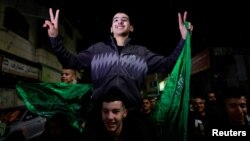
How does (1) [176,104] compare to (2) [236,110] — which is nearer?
(1) [176,104]

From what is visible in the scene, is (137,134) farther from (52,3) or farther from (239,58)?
(52,3)

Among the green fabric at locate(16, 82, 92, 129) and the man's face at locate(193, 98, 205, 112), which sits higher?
the green fabric at locate(16, 82, 92, 129)

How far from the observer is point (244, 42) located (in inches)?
374

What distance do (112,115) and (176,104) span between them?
112 centimetres

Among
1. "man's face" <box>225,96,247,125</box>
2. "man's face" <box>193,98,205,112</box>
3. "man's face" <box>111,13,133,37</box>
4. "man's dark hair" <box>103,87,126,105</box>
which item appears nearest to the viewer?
"man's dark hair" <box>103,87,126,105</box>

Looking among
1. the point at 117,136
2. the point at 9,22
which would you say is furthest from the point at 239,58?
the point at 9,22

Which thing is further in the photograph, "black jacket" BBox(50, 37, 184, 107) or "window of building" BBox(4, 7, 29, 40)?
"window of building" BBox(4, 7, 29, 40)

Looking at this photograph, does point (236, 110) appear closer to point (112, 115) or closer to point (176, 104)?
point (176, 104)

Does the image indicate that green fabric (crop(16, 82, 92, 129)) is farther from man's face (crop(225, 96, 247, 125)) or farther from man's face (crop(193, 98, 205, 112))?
man's face (crop(193, 98, 205, 112))

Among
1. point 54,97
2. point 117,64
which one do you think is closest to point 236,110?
point 117,64

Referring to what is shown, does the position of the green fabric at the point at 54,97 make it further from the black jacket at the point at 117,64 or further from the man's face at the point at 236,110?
the man's face at the point at 236,110

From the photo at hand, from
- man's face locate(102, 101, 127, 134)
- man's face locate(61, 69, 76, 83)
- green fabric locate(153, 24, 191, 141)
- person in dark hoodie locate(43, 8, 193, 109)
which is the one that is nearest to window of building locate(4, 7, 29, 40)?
man's face locate(61, 69, 76, 83)

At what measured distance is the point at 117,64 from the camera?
3057mm

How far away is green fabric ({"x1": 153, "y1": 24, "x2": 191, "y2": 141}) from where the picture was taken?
10.6 ft
